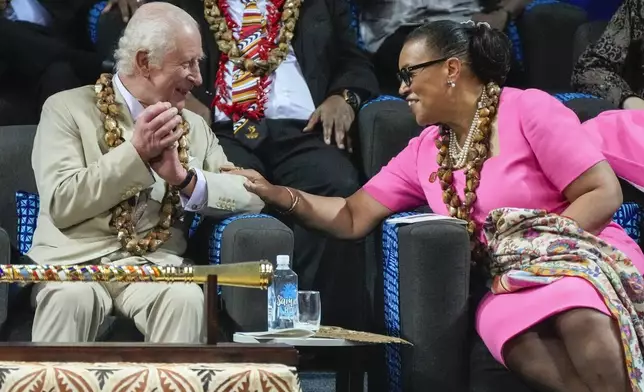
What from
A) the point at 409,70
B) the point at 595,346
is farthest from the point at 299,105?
the point at 595,346

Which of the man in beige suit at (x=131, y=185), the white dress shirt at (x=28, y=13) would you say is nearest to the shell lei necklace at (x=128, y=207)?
the man in beige suit at (x=131, y=185)

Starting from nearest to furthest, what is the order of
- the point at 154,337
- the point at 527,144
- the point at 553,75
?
1. the point at 154,337
2. the point at 527,144
3. the point at 553,75

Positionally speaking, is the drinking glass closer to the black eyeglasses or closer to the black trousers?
the black trousers

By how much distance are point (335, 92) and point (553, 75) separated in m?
0.97

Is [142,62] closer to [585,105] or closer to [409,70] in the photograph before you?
[409,70]

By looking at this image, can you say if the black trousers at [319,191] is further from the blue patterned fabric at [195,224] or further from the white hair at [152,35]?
the white hair at [152,35]

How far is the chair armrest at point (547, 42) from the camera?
4.73 metres

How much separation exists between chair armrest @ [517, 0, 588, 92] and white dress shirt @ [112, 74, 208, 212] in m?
1.81

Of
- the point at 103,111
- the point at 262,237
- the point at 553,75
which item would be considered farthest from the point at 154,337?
the point at 553,75

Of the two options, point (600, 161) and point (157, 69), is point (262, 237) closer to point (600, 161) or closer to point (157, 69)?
point (157, 69)

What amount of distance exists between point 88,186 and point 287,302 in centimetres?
64

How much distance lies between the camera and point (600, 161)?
3330 millimetres

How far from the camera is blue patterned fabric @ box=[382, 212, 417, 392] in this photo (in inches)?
134

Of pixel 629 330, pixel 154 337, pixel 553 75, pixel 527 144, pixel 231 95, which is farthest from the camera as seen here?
pixel 553 75
